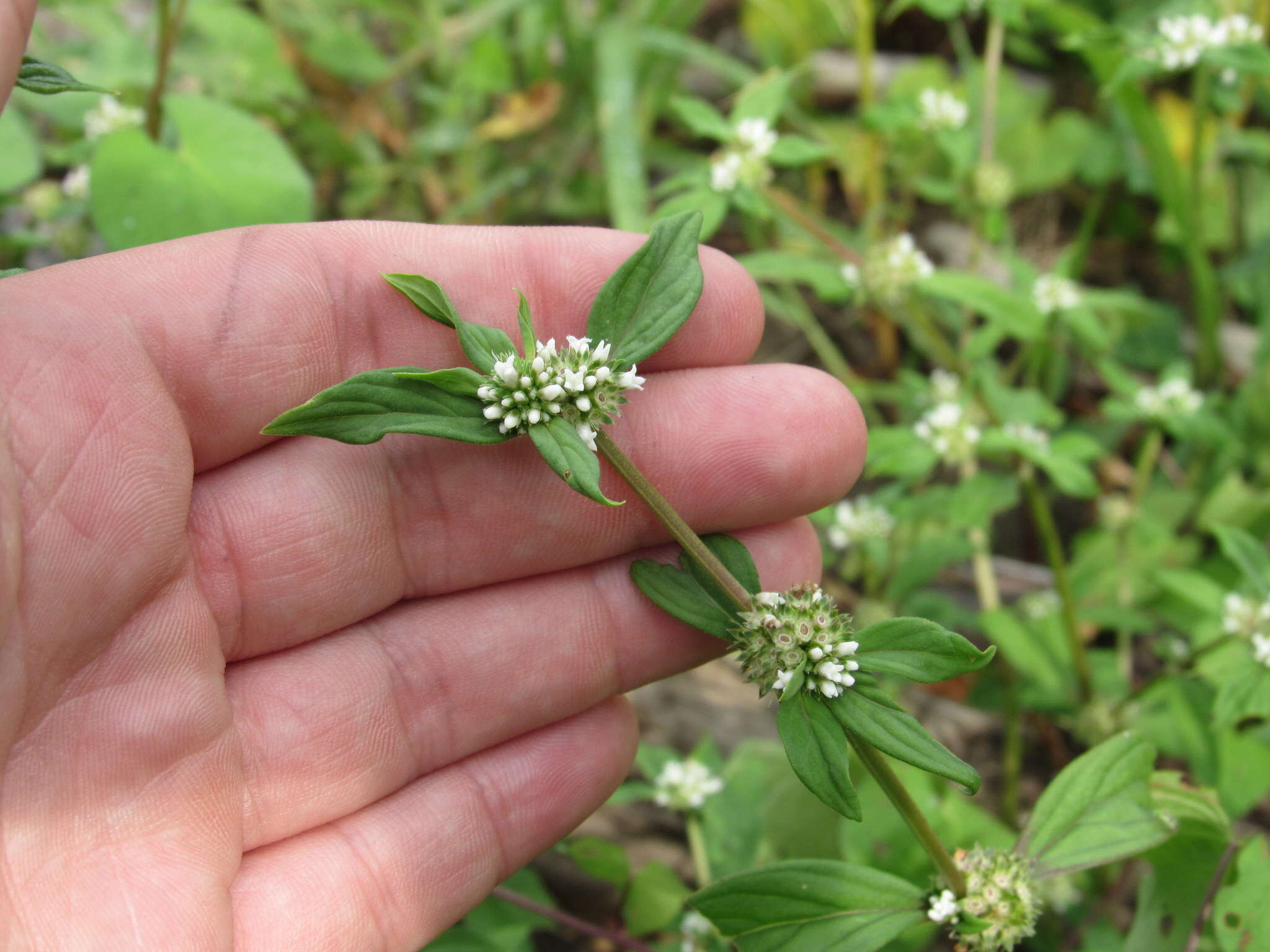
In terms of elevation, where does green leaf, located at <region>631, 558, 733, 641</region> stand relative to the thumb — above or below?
below

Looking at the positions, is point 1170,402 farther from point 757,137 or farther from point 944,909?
point 944,909

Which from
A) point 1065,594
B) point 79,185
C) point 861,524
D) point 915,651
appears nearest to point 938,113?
point 861,524

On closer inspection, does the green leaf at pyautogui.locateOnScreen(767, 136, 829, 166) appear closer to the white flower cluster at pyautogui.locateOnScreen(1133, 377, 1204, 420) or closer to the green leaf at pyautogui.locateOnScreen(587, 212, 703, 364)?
the green leaf at pyautogui.locateOnScreen(587, 212, 703, 364)

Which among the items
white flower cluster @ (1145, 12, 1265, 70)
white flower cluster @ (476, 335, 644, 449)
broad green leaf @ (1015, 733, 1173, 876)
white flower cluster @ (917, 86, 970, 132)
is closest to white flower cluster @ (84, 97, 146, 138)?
white flower cluster @ (476, 335, 644, 449)

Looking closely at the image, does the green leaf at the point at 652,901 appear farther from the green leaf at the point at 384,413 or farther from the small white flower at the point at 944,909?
the green leaf at the point at 384,413

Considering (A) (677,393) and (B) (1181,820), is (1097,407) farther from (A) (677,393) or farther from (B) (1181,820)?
(A) (677,393)

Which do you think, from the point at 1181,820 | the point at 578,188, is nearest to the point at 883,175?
the point at 578,188
